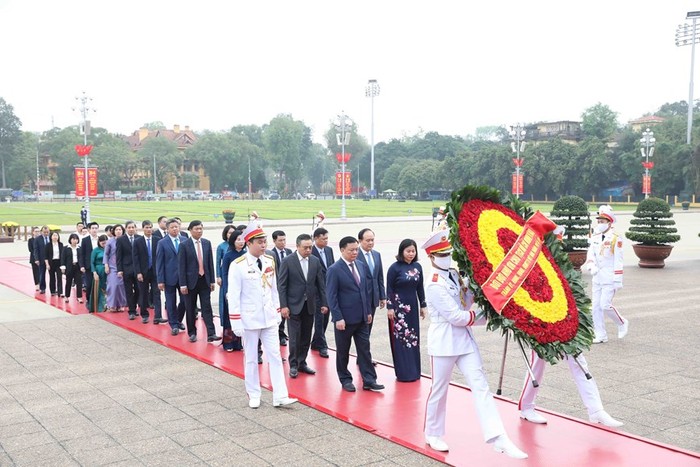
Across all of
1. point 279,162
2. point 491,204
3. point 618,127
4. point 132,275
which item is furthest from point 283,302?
point 279,162

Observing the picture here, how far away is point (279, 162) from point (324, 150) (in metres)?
27.8

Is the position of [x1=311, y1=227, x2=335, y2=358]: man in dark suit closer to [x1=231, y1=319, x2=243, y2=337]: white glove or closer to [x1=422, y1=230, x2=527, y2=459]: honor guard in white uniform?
[x1=231, y1=319, x2=243, y2=337]: white glove

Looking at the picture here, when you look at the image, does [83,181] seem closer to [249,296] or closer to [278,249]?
[278,249]

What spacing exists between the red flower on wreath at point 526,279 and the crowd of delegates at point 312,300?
256 millimetres

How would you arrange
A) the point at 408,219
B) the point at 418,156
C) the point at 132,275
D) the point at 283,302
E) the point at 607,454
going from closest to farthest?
the point at 607,454 → the point at 283,302 → the point at 132,275 → the point at 408,219 → the point at 418,156

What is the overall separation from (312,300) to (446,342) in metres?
2.72

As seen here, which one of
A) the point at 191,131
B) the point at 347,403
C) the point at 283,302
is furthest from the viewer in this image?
the point at 191,131

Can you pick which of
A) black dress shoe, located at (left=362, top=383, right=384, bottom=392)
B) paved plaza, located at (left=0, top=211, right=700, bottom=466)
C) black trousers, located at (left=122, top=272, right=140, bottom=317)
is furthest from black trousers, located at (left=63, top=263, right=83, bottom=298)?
black dress shoe, located at (left=362, top=383, right=384, bottom=392)

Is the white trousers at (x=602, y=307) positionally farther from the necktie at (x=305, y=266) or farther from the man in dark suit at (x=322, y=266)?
the necktie at (x=305, y=266)

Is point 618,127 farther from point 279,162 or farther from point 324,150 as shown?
point 324,150

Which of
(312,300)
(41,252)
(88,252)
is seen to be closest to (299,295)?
(312,300)

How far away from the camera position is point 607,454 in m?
5.05

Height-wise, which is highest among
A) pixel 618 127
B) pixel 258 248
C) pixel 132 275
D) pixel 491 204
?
pixel 618 127

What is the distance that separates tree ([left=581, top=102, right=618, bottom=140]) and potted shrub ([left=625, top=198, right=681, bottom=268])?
64.0 m
